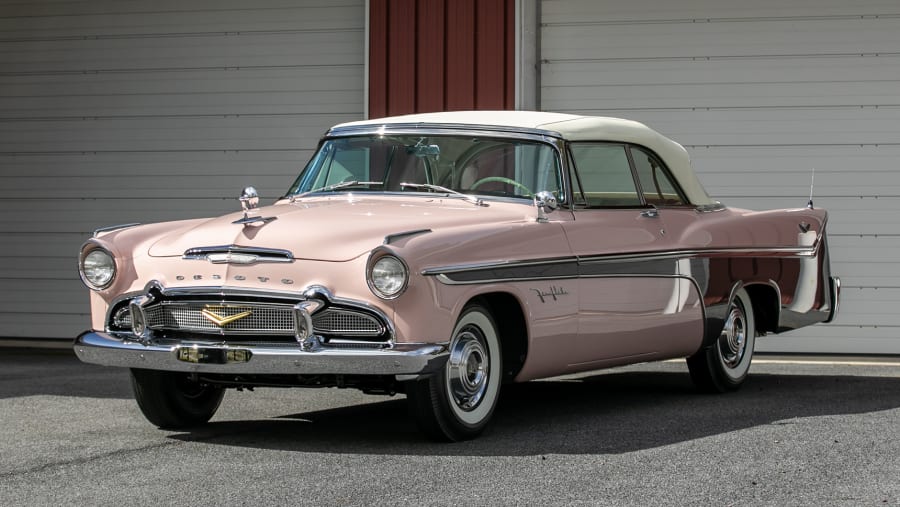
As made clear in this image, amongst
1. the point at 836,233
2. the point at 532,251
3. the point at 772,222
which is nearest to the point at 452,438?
the point at 532,251

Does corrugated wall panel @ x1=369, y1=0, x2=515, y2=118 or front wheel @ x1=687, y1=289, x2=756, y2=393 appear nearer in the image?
front wheel @ x1=687, y1=289, x2=756, y2=393

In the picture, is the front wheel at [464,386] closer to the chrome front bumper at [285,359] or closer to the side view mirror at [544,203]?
the chrome front bumper at [285,359]

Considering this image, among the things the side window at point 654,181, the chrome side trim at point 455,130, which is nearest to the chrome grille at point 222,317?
the chrome side trim at point 455,130

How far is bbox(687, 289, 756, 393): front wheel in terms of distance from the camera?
865 centimetres

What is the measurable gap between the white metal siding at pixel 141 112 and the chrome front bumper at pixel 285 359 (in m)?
7.26

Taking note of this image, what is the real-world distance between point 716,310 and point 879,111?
4869 mm

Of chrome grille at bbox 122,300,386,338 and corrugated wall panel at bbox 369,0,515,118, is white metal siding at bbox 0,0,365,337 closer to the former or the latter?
corrugated wall panel at bbox 369,0,515,118

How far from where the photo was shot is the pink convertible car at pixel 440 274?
605 cm

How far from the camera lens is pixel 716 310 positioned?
8414 mm

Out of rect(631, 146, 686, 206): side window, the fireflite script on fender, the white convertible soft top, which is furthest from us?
rect(631, 146, 686, 206): side window

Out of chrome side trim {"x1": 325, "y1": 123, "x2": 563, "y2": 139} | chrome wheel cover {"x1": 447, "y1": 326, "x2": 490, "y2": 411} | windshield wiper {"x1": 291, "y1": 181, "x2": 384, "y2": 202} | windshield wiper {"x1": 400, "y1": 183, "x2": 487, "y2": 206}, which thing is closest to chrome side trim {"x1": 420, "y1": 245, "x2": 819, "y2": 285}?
chrome wheel cover {"x1": 447, "y1": 326, "x2": 490, "y2": 411}

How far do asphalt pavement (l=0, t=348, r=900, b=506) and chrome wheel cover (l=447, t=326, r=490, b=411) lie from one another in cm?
21

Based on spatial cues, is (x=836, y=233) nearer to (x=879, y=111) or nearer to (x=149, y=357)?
(x=879, y=111)

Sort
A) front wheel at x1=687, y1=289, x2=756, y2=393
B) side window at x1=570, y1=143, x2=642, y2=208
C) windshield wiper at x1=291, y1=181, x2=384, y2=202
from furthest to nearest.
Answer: front wheel at x1=687, y1=289, x2=756, y2=393, side window at x1=570, y1=143, x2=642, y2=208, windshield wiper at x1=291, y1=181, x2=384, y2=202
